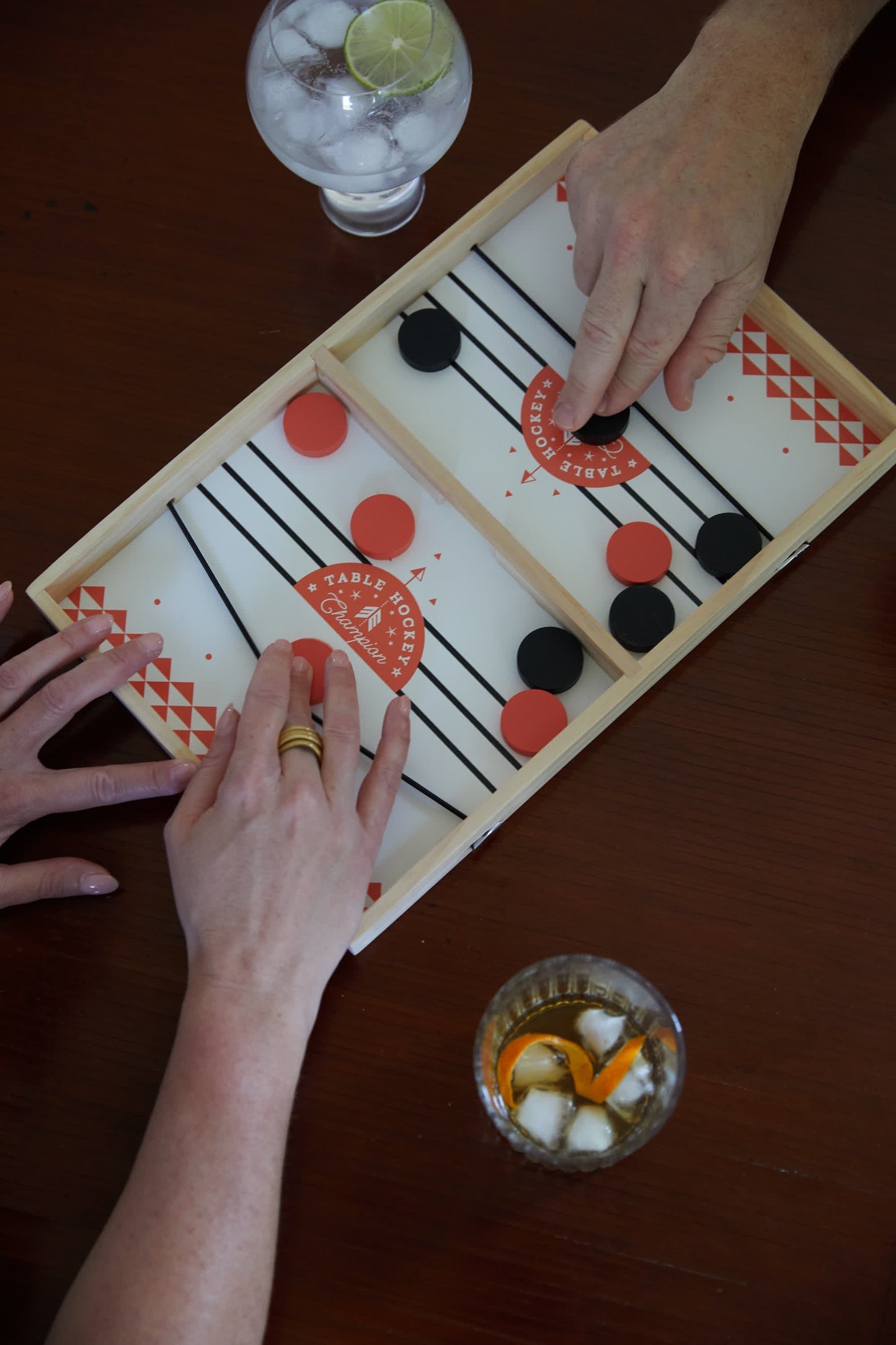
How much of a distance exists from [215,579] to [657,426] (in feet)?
1.78

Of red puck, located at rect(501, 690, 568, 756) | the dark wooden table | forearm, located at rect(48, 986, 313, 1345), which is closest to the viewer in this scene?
forearm, located at rect(48, 986, 313, 1345)

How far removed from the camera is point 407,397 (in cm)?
129

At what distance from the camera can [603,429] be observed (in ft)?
4.11

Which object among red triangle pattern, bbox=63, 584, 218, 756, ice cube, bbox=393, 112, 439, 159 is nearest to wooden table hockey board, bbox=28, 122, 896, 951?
red triangle pattern, bbox=63, 584, 218, 756

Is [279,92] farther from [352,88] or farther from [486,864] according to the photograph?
[486,864]

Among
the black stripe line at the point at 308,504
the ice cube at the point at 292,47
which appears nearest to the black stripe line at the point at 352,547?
the black stripe line at the point at 308,504

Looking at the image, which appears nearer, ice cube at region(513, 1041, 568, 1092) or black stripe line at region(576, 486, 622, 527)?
ice cube at region(513, 1041, 568, 1092)

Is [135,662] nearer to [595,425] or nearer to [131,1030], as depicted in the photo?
[131,1030]

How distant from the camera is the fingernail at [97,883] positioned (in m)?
1.13

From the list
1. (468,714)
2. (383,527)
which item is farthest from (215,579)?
(468,714)

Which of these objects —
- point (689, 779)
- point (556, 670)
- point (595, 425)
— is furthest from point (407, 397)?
point (689, 779)

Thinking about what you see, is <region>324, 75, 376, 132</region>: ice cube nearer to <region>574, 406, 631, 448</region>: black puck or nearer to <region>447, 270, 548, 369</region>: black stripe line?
<region>447, 270, 548, 369</region>: black stripe line

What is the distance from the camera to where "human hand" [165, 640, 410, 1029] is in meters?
1.04

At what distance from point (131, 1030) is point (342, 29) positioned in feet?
3.58
